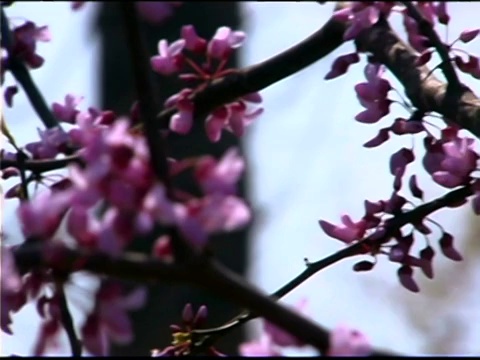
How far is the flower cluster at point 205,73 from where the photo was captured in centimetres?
136

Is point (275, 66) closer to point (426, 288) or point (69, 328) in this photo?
point (69, 328)

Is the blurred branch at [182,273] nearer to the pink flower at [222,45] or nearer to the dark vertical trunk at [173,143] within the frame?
the pink flower at [222,45]

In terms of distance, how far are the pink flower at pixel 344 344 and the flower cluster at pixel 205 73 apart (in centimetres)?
48

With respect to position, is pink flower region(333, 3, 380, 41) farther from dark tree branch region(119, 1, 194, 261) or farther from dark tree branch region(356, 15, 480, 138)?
dark tree branch region(119, 1, 194, 261)

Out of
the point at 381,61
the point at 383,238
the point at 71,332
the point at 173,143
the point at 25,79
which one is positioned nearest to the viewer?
the point at 71,332

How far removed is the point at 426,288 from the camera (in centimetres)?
659

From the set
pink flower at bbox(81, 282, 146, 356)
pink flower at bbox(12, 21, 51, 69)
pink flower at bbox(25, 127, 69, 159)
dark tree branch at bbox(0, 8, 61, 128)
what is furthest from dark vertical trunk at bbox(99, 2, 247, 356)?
pink flower at bbox(81, 282, 146, 356)

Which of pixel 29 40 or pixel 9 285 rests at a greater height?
pixel 9 285

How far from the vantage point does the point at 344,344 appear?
870 millimetres

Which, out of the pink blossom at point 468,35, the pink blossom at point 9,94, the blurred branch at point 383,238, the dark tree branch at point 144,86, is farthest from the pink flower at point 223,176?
the pink blossom at point 9,94

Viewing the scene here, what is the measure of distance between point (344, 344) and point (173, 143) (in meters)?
2.46

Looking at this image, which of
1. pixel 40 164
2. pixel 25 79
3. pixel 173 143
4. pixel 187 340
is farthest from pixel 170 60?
pixel 173 143

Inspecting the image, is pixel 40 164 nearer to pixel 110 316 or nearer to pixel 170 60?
pixel 170 60

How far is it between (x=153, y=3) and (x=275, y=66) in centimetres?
57
